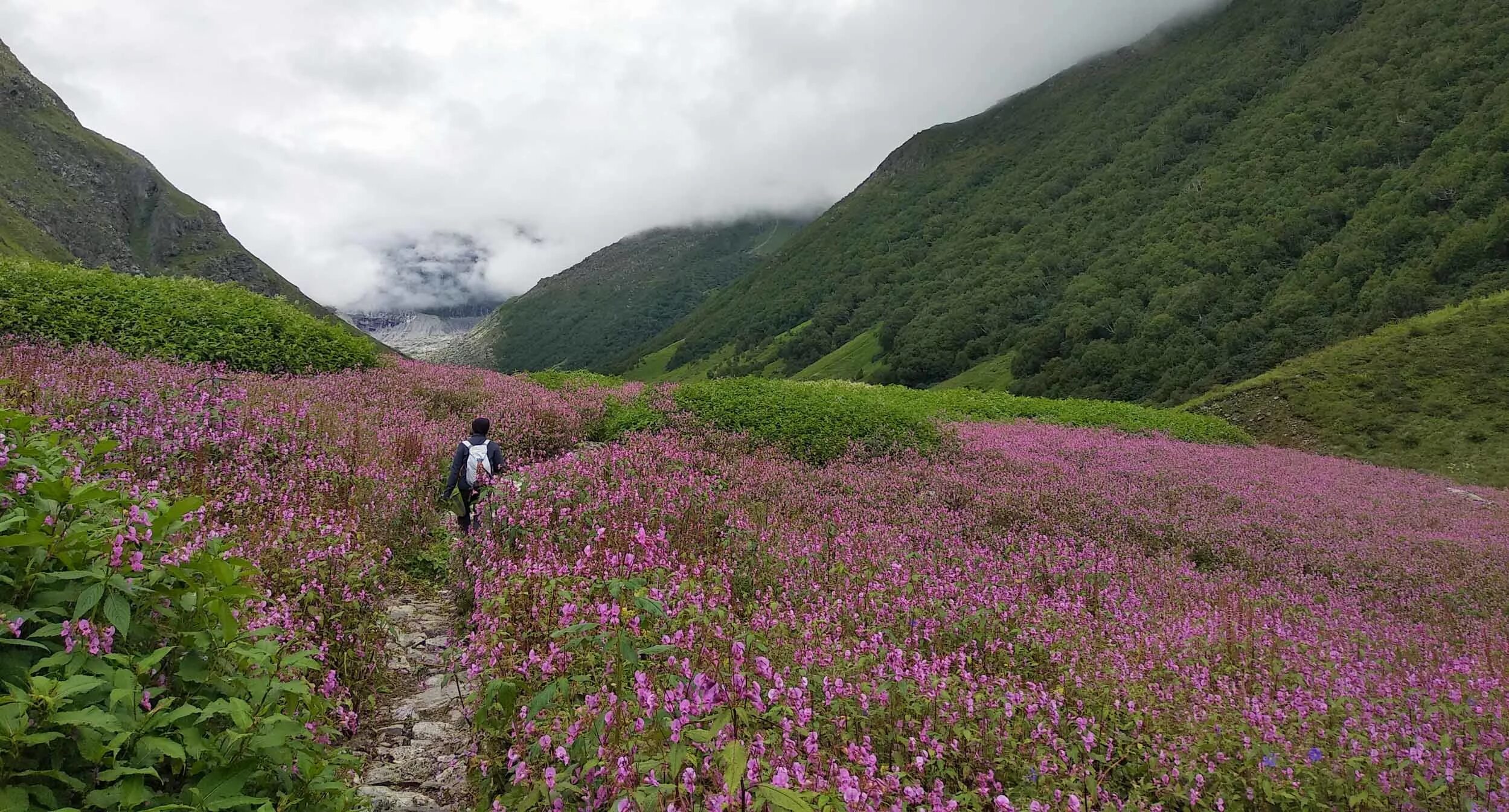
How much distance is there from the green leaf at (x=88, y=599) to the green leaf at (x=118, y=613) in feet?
0.12

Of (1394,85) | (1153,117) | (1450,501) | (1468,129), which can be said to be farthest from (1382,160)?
(1450,501)

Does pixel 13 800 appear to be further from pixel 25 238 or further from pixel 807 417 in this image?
pixel 25 238

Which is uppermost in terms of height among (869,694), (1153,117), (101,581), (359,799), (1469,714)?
(1153,117)

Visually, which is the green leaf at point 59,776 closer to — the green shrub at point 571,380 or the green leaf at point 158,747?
the green leaf at point 158,747

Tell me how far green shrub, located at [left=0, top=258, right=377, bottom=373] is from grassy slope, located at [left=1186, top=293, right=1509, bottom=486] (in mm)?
39360

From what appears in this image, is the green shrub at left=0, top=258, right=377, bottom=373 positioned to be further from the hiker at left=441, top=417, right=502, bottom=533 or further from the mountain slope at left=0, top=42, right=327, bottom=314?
the mountain slope at left=0, top=42, right=327, bottom=314

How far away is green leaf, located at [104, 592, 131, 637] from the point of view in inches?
90.6

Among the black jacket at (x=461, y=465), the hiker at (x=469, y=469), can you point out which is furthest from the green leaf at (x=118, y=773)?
the black jacket at (x=461, y=465)

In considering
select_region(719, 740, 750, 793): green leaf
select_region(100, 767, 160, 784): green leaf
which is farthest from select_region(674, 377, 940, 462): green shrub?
select_region(100, 767, 160, 784): green leaf

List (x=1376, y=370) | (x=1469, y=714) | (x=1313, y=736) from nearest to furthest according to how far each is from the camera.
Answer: (x=1313, y=736)
(x=1469, y=714)
(x=1376, y=370)

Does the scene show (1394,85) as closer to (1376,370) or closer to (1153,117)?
(1153,117)

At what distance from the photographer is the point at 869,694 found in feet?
12.2

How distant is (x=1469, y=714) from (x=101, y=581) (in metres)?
7.82

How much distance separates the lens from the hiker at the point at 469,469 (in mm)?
8492
